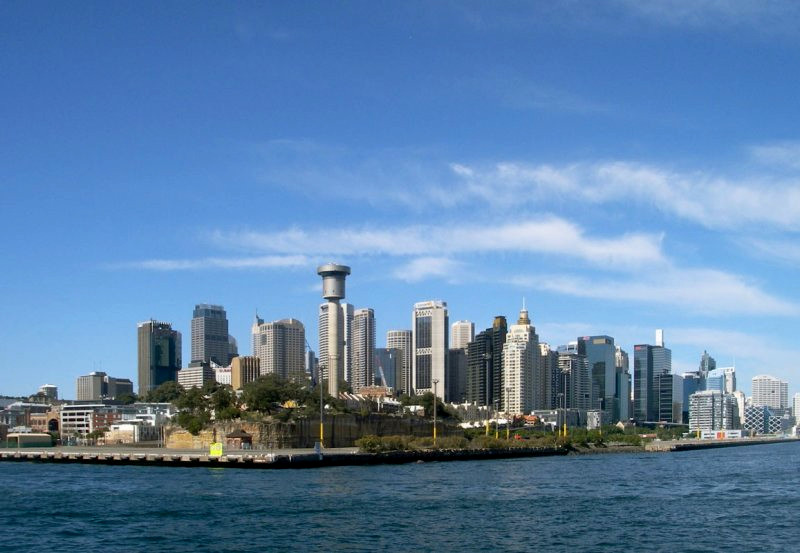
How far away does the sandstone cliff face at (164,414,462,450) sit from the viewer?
127625 millimetres

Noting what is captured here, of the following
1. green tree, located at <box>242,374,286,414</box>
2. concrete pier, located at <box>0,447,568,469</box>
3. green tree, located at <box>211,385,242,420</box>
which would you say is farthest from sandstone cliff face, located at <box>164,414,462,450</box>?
concrete pier, located at <box>0,447,568,469</box>

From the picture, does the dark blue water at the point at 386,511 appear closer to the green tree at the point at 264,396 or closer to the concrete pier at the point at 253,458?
the concrete pier at the point at 253,458

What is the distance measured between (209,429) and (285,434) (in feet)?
43.0

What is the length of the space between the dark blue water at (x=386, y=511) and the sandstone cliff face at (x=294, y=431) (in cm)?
3711

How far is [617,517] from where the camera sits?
5666 centimetres

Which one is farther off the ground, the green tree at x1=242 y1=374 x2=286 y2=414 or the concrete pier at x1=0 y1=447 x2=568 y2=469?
the green tree at x1=242 y1=374 x2=286 y2=414

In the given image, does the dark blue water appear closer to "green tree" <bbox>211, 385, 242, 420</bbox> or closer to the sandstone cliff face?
the sandstone cliff face

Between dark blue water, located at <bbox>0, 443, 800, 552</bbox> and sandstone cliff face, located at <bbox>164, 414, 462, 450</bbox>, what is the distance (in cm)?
3711

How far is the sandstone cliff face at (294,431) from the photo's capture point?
128 metres

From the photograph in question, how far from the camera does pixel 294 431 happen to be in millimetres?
130125

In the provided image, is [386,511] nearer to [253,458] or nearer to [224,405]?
[253,458]

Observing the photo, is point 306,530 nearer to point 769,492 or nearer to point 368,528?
point 368,528

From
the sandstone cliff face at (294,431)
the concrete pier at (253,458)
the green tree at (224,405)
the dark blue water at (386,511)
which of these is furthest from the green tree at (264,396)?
the dark blue water at (386,511)

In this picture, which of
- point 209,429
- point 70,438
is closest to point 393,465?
point 209,429
